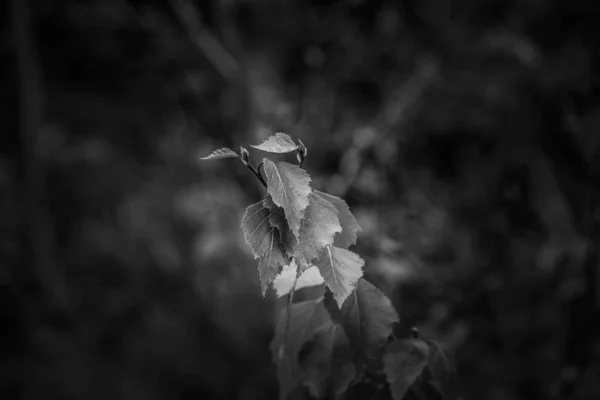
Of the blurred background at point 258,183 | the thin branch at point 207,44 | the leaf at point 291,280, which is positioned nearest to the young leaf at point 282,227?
the leaf at point 291,280

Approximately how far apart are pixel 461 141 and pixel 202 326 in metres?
2.28

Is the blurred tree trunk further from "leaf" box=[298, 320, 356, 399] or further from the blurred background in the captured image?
"leaf" box=[298, 320, 356, 399]

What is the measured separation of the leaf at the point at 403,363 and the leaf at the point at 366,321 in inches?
2.9

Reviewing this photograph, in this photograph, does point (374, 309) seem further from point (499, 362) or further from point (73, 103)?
point (73, 103)

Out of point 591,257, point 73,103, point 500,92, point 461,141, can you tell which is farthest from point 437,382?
point 73,103

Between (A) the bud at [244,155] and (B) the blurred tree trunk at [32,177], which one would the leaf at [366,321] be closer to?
(A) the bud at [244,155]

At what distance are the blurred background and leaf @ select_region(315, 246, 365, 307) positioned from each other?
979mm

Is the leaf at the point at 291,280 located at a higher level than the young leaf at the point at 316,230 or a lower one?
lower

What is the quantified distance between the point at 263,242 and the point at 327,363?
25cm

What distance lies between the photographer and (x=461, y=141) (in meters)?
3.05

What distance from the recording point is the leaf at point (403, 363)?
69 cm

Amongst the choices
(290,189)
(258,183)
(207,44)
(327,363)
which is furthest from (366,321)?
(207,44)

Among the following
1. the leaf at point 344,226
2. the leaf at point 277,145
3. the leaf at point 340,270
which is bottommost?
the leaf at point 340,270

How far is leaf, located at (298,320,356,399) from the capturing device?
71 cm
